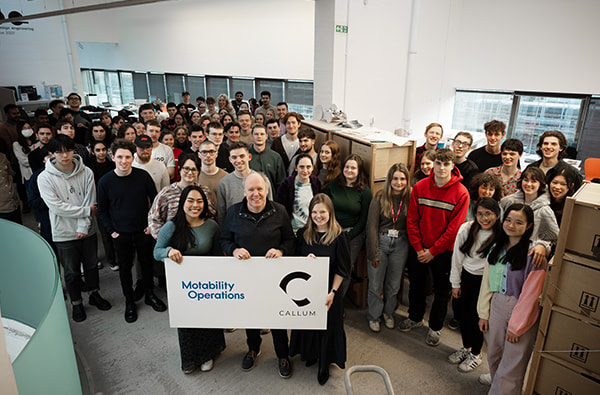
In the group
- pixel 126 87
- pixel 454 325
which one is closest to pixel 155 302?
pixel 454 325

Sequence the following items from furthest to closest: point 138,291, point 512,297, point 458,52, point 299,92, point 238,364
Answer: point 299,92 < point 458,52 < point 138,291 < point 238,364 < point 512,297

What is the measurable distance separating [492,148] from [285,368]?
10.0ft

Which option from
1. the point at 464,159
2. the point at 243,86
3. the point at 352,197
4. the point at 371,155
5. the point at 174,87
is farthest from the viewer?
the point at 174,87

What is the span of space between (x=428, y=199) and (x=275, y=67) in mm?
7518

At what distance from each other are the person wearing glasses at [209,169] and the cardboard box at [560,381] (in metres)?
2.82

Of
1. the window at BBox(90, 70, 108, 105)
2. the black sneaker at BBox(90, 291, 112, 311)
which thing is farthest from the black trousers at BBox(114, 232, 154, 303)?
the window at BBox(90, 70, 108, 105)

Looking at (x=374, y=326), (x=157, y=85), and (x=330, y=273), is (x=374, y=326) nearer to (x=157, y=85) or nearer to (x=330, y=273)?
(x=330, y=273)

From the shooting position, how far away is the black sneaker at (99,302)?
4082 millimetres

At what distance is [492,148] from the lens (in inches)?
164

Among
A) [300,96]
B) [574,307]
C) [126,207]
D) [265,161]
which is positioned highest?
[300,96]

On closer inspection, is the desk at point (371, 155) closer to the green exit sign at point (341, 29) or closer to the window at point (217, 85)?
the green exit sign at point (341, 29)

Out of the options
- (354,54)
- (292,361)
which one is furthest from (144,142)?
(354,54)

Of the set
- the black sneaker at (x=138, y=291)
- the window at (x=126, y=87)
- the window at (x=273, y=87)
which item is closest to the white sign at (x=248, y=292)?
the black sneaker at (x=138, y=291)

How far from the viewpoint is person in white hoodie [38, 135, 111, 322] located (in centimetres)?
358
